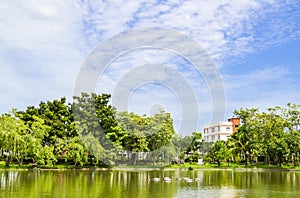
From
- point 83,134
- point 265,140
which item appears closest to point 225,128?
point 265,140

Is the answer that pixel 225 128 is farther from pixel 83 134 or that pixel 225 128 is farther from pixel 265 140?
pixel 83 134

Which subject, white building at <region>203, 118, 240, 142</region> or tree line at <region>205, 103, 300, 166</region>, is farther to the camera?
white building at <region>203, 118, 240, 142</region>

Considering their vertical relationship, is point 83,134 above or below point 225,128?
below

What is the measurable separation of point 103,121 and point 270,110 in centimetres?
2141

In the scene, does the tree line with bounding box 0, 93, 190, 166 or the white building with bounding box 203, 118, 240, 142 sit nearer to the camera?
the tree line with bounding box 0, 93, 190, 166

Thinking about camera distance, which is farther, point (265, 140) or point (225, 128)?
point (225, 128)

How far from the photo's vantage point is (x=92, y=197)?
586 inches

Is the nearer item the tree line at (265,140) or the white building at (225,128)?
the tree line at (265,140)

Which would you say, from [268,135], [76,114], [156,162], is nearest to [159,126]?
[156,162]

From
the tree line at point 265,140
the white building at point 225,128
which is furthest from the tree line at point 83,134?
the white building at point 225,128

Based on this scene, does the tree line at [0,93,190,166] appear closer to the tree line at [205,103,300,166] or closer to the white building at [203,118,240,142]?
the tree line at [205,103,300,166]

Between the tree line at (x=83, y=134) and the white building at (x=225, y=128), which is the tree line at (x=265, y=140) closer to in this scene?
the tree line at (x=83, y=134)

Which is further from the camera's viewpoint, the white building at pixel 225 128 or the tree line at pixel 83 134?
the white building at pixel 225 128

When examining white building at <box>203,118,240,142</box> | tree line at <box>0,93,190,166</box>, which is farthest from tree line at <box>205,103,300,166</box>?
white building at <box>203,118,240,142</box>
